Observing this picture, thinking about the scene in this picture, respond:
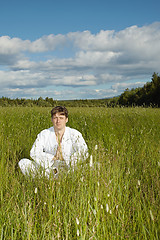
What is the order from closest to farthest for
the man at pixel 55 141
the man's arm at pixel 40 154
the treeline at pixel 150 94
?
the man's arm at pixel 40 154, the man at pixel 55 141, the treeline at pixel 150 94

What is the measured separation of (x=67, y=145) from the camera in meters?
4.67

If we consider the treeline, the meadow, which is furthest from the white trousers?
the treeline

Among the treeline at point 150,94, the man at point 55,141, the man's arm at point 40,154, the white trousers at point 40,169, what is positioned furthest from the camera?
the treeline at point 150,94

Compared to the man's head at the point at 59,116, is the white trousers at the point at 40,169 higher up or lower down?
lower down

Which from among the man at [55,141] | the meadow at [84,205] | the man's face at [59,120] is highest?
the man's face at [59,120]

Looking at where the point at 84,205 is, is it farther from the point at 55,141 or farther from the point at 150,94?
the point at 150,94

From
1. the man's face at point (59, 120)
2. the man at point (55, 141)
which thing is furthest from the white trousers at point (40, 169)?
the man's face at point (59, 120)

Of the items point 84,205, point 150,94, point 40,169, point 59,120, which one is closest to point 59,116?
point 59,120

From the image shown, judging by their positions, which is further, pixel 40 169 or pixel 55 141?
pixel 55 141

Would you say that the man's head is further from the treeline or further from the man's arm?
the treeline

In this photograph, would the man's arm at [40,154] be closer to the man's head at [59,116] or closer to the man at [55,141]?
the man at [55,141]

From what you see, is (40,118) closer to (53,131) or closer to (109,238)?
(53,131)

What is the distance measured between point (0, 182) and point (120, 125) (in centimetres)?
529

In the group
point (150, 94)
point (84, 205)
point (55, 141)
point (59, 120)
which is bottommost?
point (84, 205)
